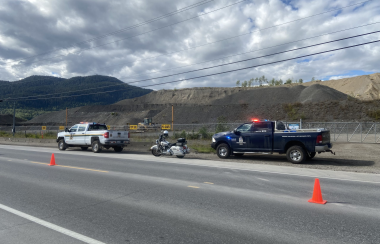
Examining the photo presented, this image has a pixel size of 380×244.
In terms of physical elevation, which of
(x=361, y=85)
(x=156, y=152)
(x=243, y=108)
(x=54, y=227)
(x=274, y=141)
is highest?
(x=361, y=85)

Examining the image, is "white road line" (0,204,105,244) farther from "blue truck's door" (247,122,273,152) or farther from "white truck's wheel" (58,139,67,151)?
"white truck's wheel" (58,139,67,151)

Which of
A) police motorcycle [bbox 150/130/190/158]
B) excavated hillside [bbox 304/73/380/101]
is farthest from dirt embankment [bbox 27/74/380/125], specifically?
police motorcycle [bbox 150/130/190/158]

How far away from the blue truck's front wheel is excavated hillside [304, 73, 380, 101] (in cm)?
7501

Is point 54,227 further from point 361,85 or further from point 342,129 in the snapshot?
point 361,85

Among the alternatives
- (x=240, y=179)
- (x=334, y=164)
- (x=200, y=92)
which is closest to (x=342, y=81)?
(x=200, y=92)

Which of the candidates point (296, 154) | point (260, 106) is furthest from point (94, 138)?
point (260, 106)

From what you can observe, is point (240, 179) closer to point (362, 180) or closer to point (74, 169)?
point (362, 180)

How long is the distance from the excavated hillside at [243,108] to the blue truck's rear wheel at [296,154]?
127 ft

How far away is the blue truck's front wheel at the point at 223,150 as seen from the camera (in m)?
15.7

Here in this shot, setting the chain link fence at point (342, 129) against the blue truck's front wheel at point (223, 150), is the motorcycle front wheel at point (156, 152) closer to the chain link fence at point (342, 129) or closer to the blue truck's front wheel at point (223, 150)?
the blue truck's front wheel at point (223, 150)

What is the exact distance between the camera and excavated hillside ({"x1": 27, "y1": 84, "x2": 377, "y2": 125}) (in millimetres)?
50438

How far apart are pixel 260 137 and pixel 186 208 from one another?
935 centimetres

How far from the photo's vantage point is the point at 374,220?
17.8 ft

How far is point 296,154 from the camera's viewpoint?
1366cm
